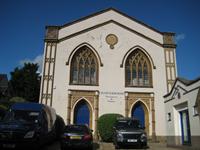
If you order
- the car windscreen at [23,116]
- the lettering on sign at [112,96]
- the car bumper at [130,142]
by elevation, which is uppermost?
the lettering on sign at [112,96]

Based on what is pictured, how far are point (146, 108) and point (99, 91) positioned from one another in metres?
5.28

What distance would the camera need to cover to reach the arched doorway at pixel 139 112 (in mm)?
24284

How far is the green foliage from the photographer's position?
20.6 metres

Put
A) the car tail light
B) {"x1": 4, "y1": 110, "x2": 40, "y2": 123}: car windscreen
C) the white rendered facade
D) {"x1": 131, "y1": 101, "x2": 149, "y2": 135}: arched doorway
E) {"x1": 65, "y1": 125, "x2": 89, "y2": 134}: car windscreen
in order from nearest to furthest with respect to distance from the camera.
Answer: {"x1": 4, "y1": 110, "x2": 40, "y2": 123}: car windscreen < the car tail light < {"x1": 65, "y1": 125, "x2": 89, "y2": 134}: car windscreen < the white rendered facade < {"x1": 131, "y1": 101, "x2": 149, "y2": 135}: arched doorway

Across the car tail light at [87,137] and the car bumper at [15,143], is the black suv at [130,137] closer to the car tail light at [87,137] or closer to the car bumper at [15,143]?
the car tail light at [87,137]

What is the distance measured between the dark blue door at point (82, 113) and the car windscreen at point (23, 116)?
10.9m

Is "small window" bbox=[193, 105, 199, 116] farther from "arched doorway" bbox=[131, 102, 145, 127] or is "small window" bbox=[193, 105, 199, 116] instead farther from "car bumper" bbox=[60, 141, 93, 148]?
"arched doorway" bbox=[131, 102, 145, 127]

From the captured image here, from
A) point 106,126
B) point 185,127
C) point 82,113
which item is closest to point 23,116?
point 106,126

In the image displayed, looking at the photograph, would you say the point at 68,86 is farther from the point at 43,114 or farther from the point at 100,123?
the point at 43,114

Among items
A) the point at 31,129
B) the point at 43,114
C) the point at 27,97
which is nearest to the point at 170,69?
the point at 43,114

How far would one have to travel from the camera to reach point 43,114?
Answer: 13.2m

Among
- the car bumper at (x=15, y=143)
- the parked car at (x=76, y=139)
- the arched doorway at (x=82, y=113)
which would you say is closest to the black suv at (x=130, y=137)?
the parked car at (x=76, y=139)

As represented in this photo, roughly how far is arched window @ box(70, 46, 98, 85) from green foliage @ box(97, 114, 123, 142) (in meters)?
4.19

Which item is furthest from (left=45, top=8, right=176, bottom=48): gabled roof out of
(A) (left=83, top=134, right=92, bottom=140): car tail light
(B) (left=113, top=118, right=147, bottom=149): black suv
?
(A) (left=83, top=134, right=92, bottom=140): car tail light
